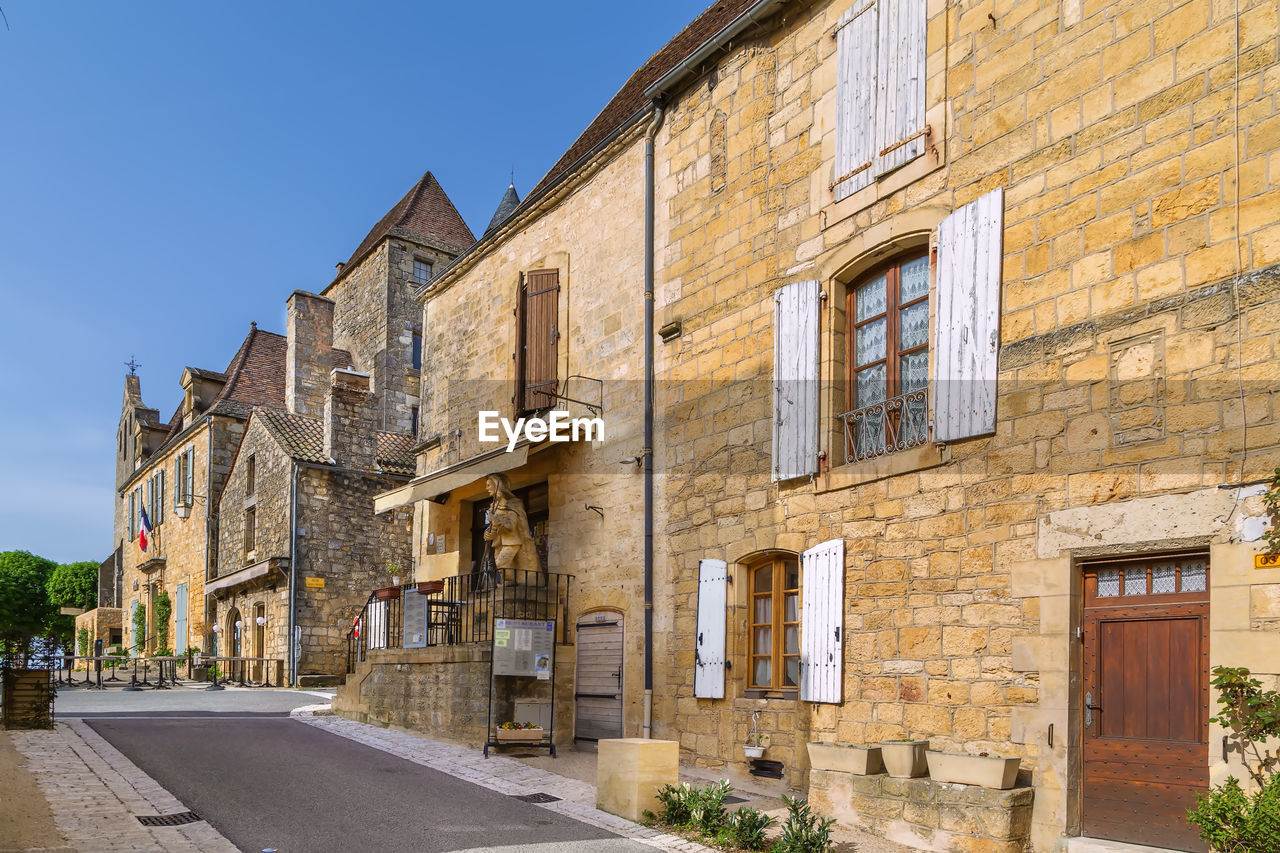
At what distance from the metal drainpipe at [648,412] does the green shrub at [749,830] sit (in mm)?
3282

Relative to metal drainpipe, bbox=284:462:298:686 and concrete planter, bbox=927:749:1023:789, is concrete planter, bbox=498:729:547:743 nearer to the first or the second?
concrete planter, bbox=927:749:1023:789

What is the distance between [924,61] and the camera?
7.78 meters

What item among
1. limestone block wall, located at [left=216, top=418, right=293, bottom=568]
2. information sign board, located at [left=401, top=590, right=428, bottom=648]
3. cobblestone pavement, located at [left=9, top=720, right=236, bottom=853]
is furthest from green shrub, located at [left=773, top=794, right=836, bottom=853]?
limestone block wall, located at [left=216, top=418, right=293, bottom=568]

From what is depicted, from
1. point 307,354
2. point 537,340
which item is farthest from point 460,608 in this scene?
point 307,354

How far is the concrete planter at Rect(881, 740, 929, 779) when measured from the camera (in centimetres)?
671

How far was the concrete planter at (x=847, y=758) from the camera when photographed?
6.97m

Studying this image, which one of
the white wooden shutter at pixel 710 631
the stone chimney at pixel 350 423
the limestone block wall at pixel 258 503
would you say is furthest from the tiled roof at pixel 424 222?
the white wooden shutter at pixel 710 631

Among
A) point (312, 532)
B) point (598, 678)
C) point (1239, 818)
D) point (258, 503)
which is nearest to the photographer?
point (1239, 818)

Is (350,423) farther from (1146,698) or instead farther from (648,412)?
(1146,698)

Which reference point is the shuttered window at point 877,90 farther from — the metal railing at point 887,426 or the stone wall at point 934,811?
the stone wall at point 934,811

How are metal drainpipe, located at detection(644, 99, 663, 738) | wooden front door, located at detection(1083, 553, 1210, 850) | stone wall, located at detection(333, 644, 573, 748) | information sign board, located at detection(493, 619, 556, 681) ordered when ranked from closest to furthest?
wooden front door, located at detection(1083, 553, 1210, 850) → metal drainpipe, located at detection(644, 99, 663, 738) → information sign board, located at detection(493, 619, 556, 681) → stone wall, located at detection(333, 644, 573, 748)

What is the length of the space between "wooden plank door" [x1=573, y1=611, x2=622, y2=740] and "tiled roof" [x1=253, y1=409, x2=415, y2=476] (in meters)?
11.2

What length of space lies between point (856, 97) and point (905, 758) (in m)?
5.00

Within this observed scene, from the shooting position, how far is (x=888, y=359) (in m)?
8.02
